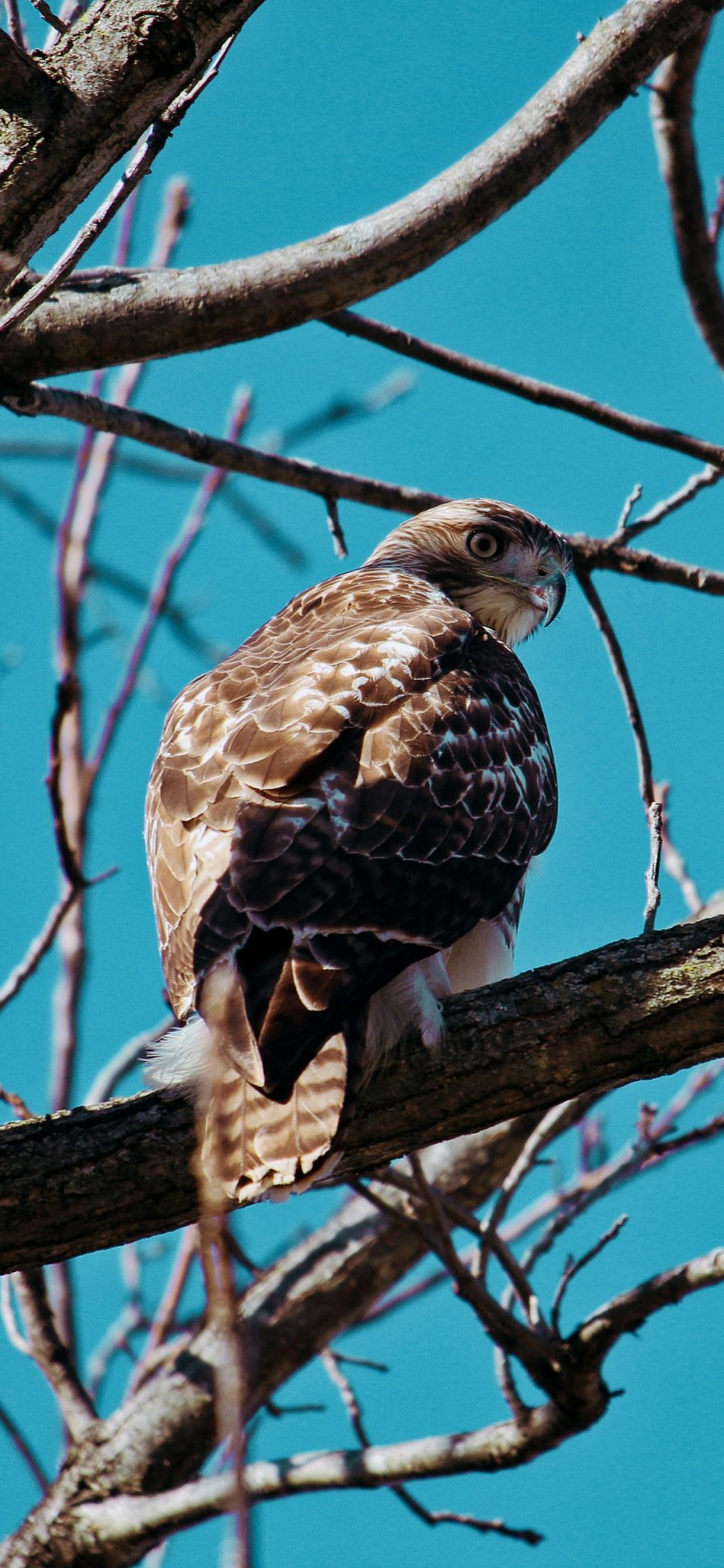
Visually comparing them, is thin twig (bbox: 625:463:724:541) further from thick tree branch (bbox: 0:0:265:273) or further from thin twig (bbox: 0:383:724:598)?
thick tree branch (bbox: 0:0:265:273)

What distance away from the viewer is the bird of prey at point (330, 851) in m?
3.44

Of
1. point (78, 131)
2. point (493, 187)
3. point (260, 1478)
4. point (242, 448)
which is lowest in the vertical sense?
point (260, 1478)

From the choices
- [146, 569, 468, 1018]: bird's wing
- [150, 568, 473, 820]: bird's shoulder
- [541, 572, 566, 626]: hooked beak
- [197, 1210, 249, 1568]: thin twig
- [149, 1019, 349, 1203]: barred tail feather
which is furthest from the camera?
[541, 572, 566, 626]: hooked beak

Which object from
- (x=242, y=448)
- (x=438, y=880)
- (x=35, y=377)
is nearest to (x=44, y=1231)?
(x=438, y=880)

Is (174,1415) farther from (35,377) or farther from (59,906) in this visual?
(35,377)

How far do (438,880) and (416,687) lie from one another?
554 mm

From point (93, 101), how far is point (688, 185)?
3347 millimetres

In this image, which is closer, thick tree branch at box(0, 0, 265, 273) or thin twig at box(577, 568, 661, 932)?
thick tree branch at box(0, 0, 265, 273)

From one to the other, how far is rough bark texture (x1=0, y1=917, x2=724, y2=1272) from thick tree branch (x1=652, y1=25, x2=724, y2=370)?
307 centimetres

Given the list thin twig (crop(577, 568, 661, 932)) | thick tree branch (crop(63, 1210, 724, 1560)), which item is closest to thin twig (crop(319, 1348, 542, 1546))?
thick tree branch (crop(63, 1210, 724, 1560))

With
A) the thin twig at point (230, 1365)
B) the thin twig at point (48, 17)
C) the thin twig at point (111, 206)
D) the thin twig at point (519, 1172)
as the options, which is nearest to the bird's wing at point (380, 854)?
the thin twig at point (519, 1172)

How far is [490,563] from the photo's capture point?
19.2 feet

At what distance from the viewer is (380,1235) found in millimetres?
5746

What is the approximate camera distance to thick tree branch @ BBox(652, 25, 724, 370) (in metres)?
5.29
